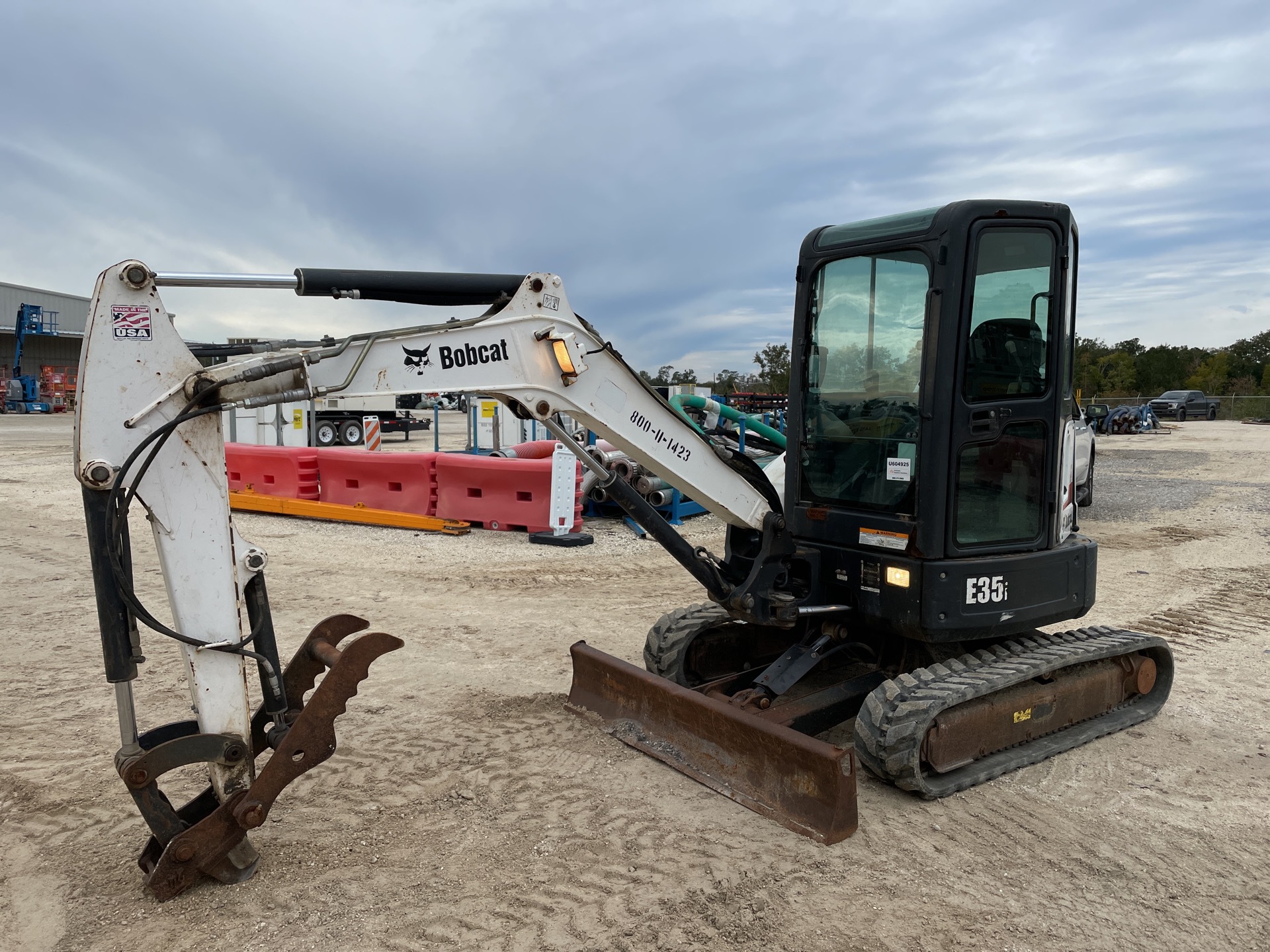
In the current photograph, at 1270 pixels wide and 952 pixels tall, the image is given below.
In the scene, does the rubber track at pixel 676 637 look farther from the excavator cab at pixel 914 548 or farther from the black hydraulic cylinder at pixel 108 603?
the black hydraulic cylinder at pixel 108 603

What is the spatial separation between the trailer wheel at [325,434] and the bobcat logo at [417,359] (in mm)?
22743

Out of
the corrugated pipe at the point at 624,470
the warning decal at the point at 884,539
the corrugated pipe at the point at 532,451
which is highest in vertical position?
the corrugated pipe at the point at 624,470

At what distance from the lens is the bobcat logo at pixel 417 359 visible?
3695 mm

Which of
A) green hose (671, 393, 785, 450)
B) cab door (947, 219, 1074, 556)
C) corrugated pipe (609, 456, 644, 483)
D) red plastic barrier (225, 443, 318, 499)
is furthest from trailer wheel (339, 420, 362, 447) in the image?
cab door (947, 219, 1074, 556)

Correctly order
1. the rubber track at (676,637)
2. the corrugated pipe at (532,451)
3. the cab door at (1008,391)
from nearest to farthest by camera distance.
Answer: the cab door at (1008,391), the rubber track at (676,637), the corrugated pipe at (532,451)

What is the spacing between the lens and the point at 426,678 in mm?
5949

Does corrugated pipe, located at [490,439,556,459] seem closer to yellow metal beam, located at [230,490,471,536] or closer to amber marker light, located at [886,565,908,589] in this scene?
yellow metal beam, located at [230,490,471,536]

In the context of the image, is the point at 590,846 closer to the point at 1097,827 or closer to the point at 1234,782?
the point at 1097,827

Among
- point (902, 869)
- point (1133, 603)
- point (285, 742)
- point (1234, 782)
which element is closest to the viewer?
point (285, 742)

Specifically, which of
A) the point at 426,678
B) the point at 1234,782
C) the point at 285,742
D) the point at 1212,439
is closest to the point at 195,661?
the point at 285,742

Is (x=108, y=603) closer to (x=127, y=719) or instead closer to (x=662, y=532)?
(x=127, y=719)

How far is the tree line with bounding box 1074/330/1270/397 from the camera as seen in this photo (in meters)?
57.4

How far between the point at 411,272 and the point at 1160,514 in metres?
13.2

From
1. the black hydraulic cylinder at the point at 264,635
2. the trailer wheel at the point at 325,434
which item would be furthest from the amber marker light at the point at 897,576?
the trailer wheel at the point at 325,434
